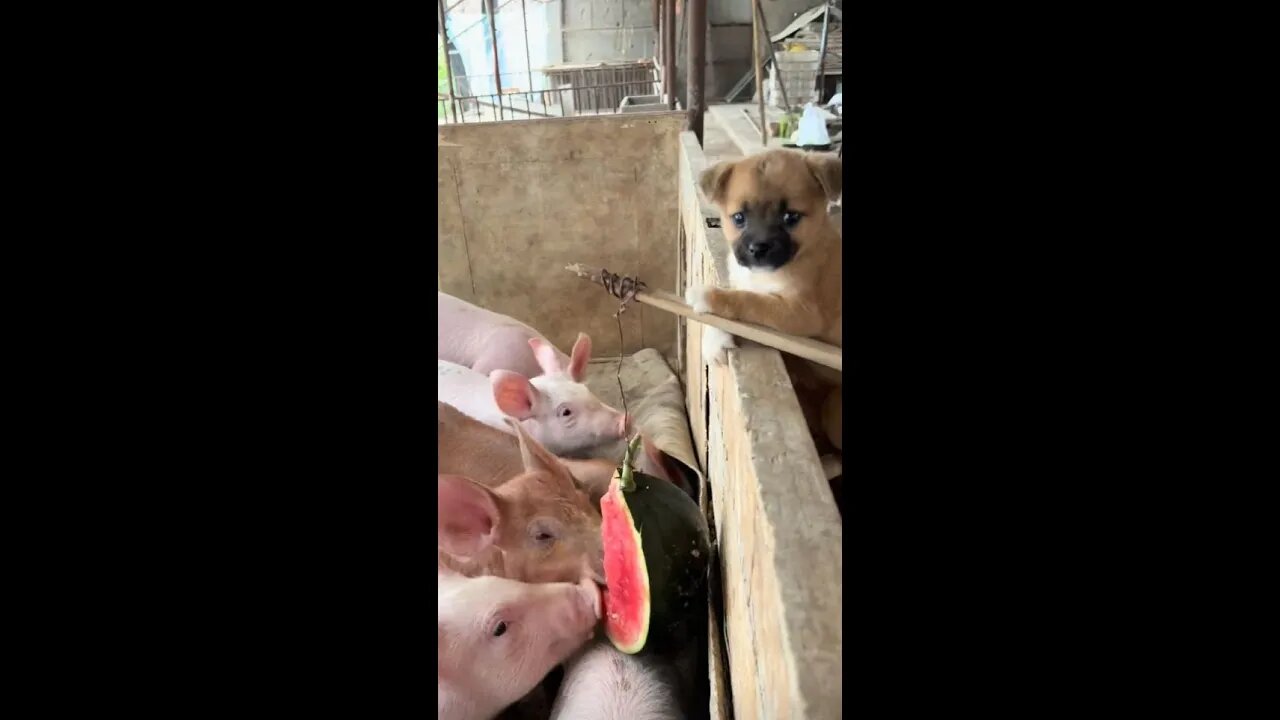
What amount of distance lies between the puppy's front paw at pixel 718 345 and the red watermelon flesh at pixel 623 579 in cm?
47

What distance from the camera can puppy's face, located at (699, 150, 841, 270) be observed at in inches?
88.8

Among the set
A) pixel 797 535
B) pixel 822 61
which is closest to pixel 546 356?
pixel 797 535

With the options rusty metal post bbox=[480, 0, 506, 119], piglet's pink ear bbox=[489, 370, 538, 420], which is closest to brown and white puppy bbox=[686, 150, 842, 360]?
piglet's pink ear bbox=[489, 370, 538, 420]

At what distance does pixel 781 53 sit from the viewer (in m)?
10.3

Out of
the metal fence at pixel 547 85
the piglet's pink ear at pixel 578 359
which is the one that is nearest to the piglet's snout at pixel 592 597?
the piglet's pink ear at pixel 578 359

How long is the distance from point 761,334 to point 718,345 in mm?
215

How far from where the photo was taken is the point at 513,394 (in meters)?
3.63

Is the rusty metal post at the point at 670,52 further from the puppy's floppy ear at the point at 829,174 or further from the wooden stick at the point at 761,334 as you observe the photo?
the wooden stick at the point at 761,334

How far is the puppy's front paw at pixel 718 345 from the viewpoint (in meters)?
2.18

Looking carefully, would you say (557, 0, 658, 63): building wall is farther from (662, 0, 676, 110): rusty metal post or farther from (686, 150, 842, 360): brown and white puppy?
(686, 150, 842, 360): brown and white puppy

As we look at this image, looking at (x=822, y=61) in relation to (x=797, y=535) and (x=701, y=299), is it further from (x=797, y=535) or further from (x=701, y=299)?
(x=797, y=535)

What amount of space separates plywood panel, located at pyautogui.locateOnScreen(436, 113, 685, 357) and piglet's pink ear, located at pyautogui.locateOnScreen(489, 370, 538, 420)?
1.76m

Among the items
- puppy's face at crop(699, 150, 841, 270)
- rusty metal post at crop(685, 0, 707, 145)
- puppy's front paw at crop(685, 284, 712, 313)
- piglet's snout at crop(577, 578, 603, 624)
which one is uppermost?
rusty metal post at crop(685, 0, 707, 145)
